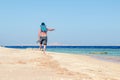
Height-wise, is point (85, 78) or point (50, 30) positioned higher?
point (50, 30)

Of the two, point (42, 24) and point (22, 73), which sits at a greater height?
point (42, 24)

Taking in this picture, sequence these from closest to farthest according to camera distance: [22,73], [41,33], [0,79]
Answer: [0,79] < [22,73] < [41,33]

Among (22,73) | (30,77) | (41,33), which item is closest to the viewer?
(30,77)

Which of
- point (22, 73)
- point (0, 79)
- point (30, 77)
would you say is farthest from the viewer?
point (22, 73)

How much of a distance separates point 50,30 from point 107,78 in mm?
10573

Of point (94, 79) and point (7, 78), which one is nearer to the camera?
point (7, 78)

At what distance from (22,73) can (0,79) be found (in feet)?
5.25

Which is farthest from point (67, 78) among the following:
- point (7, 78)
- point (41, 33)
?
point (41, 33)

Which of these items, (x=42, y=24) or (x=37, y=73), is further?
(x=42, y=24)

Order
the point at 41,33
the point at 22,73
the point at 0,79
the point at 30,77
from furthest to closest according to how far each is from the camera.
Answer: the point at 41,33 < the point at 22,73 < the point at 30,77 < the point at 0,79

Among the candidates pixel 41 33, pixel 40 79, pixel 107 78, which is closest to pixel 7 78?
pixel 40 79

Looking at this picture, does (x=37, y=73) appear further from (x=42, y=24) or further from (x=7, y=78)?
(x=42, y=24)

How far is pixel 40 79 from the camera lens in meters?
9.77

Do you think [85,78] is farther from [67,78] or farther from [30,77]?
[30,77]
